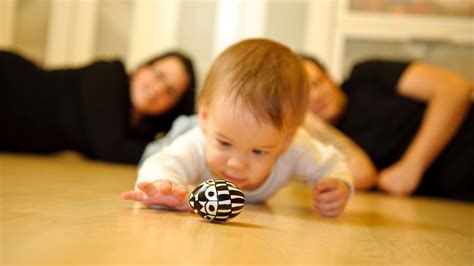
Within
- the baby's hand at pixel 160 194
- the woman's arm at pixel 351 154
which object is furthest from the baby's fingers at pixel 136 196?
the woman's arm at pixel 351 154

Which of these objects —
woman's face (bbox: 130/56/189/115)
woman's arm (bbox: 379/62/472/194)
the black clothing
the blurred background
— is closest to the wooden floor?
woman's arm (bbox: 379/62/472/194)

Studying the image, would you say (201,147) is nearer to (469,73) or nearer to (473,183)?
(473,183)

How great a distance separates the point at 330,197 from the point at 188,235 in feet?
1.66

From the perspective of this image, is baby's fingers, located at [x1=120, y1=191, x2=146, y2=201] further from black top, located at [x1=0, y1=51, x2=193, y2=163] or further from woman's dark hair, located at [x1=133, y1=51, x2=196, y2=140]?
woman's dark hair, located at [x1=133, y1=51, x2=196, y2=140]

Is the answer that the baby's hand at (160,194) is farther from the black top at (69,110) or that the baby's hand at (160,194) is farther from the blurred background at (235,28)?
the blurred background at (235,28)

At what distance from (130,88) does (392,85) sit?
3.71ft

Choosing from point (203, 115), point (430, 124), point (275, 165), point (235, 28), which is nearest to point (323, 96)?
point (430, 124)

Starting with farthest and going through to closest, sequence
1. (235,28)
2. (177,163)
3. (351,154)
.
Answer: (235,28) < (351,154) < (177,163)

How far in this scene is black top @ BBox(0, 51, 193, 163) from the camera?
215 cm

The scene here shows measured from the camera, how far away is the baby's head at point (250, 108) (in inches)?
38.2

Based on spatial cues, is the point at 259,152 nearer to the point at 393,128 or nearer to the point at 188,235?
the point at 188,235

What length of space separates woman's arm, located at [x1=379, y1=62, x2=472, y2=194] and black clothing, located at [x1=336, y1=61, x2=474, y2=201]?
60 mm

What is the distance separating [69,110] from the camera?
2.30 m

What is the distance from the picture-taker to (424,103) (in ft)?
6.78
